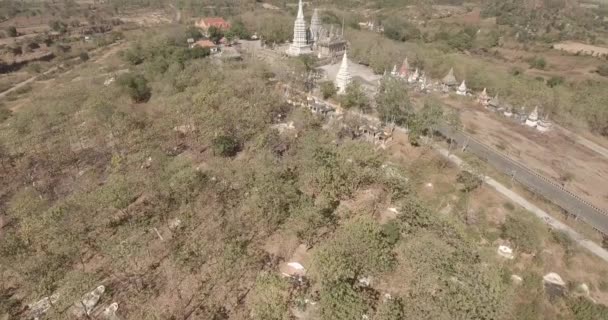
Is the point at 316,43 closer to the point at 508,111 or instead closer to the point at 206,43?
the point at 206,43

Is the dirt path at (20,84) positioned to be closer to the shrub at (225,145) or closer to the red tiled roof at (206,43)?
the red tiled roof at (206,43)

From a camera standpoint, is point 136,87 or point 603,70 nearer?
point 136,87

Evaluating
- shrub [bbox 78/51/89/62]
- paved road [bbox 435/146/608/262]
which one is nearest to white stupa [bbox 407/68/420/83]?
paved road [bbox 435/146/608/262]

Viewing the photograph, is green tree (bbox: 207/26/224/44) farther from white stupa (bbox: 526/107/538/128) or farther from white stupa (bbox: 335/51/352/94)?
white stupa (bbox: 526/107/538/128)

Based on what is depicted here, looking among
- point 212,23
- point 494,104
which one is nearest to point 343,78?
point 494,104

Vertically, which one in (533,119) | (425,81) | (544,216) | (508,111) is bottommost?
(544,216)
